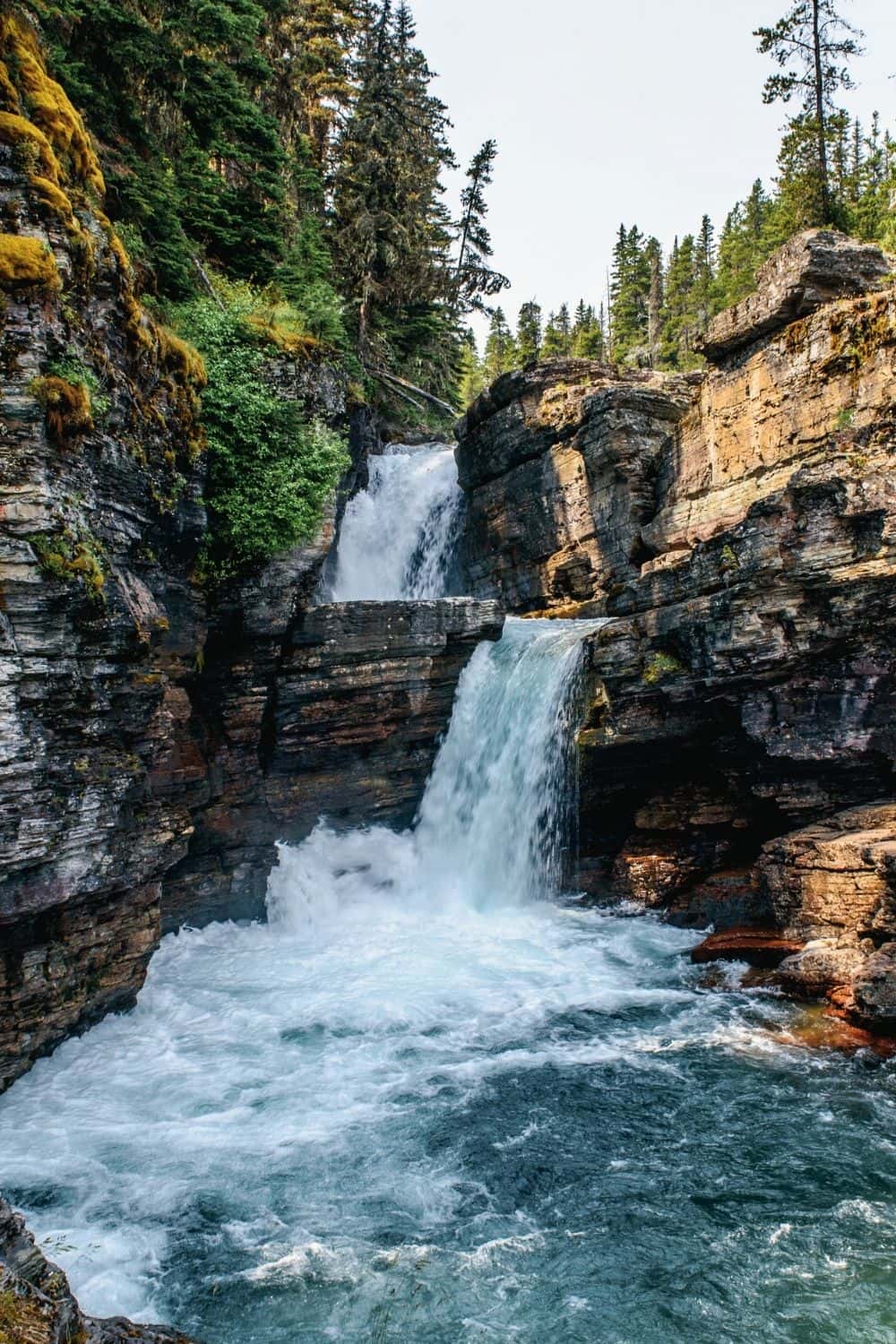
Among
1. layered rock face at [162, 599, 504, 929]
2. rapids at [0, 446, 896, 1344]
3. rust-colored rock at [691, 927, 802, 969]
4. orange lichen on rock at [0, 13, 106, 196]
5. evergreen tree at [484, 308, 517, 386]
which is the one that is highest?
evergreen tree at [484, 308, 517, 386]

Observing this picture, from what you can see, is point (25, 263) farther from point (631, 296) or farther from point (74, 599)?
point (631, 296)

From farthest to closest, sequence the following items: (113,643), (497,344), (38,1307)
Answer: (497,344) → (113,643) → (38,1307)

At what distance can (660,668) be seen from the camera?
1639 centimetres

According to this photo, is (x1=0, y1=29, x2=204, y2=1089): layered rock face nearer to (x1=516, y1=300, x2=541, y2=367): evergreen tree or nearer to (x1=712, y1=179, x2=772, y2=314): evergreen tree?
(x1=712, y1=179, x2=772, y2=314): evergreen tree

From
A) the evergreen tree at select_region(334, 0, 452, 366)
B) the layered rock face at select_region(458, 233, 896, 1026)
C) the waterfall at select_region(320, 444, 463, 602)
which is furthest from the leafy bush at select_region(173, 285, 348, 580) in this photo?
the evergreen tree at select_region(334, 0, 452, 366)

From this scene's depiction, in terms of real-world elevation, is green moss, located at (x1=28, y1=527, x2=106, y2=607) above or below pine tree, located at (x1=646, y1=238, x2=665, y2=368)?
below

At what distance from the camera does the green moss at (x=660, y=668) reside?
16.2 m

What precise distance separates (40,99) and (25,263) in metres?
3.56

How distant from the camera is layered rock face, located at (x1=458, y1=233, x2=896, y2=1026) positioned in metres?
14.3

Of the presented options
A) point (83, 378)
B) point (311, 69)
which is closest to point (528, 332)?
point (311, 69)

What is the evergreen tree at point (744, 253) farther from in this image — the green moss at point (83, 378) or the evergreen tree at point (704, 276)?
the green moss at point (83, 378)

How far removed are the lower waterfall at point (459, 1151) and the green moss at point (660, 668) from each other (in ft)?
17.2

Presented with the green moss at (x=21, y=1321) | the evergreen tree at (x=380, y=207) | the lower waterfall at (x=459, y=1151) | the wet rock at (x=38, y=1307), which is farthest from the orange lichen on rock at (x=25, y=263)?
the evergreen tree at (x=380, y=207)

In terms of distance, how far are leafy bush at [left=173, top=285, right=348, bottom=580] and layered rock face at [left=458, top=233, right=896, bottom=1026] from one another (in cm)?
716
